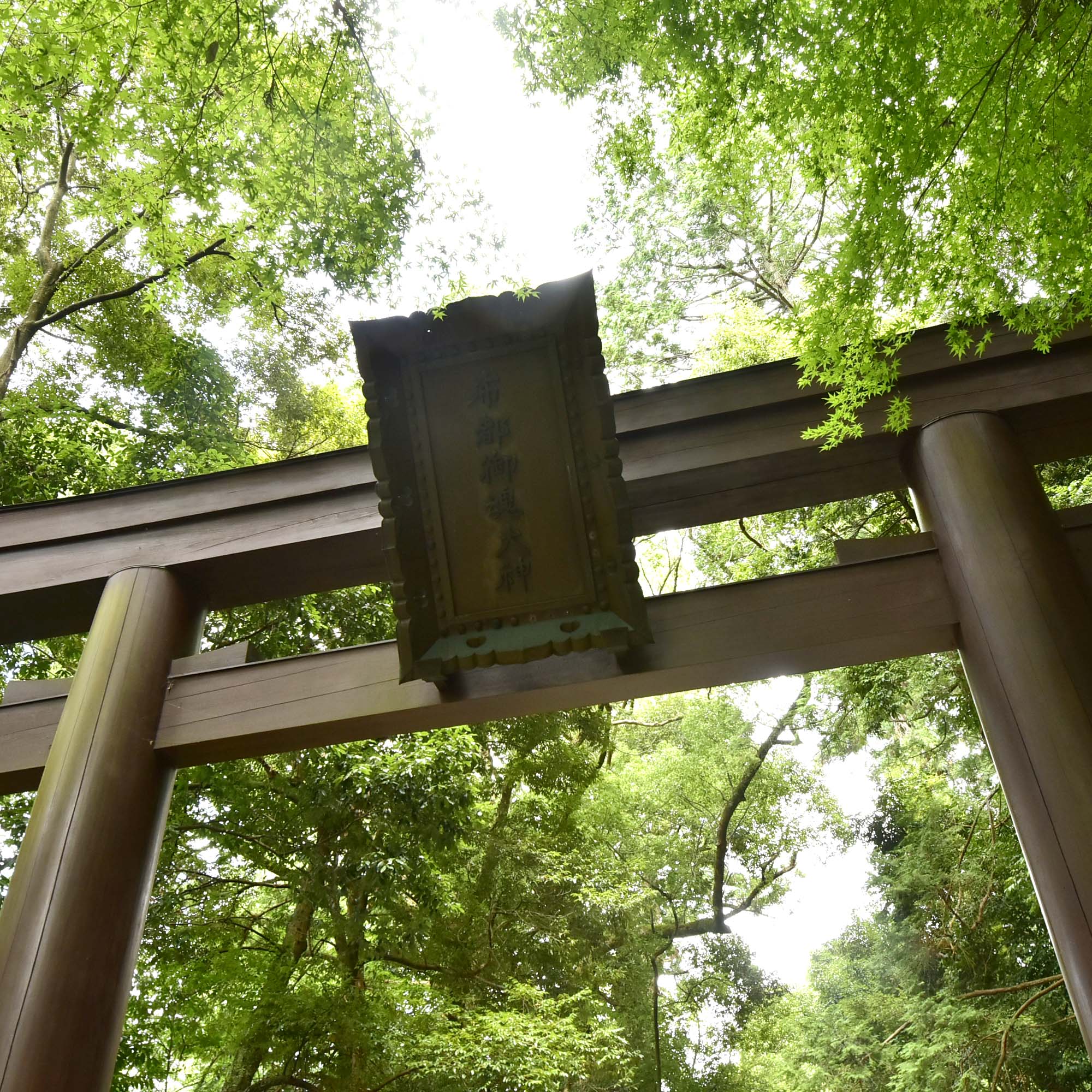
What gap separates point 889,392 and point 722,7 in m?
1.59

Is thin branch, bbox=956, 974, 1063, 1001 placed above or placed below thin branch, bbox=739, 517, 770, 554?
below

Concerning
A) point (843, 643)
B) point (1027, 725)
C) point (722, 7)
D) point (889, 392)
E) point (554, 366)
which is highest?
point (722, 7)

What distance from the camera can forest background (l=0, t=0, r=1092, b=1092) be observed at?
2566 millimetres

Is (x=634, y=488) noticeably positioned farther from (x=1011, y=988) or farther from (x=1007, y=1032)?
(x=1011, y=988)

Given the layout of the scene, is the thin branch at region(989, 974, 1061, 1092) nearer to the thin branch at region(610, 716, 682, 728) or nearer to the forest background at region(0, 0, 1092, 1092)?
the forest background at region(0, 0, 1092, 1092)

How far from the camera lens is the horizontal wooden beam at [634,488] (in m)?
3.32

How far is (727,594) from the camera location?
316cm

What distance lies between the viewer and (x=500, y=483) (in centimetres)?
287

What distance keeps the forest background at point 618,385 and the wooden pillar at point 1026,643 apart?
494 millimetres

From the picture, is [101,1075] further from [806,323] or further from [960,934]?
[960,934]

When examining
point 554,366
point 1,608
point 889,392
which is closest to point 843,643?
point 889,392

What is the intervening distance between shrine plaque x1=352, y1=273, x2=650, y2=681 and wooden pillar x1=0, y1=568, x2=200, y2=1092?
1.24 metres

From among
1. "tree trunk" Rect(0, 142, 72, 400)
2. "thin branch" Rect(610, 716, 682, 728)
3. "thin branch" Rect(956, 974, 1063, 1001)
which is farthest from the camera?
"thin branch" Rect(610, 716, 682, 728)

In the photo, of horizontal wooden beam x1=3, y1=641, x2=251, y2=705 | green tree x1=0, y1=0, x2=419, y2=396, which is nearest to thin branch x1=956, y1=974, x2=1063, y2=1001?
horizontal wooden beam x1=3, y1=641, x2=251, y2=705
